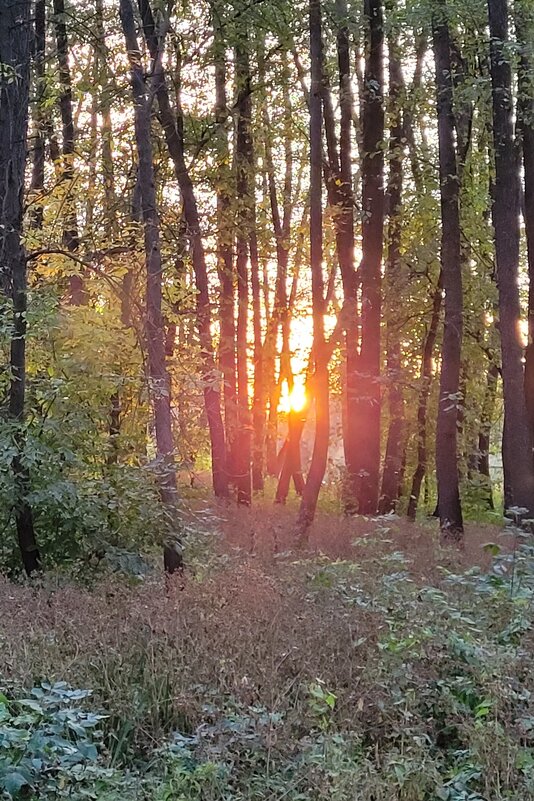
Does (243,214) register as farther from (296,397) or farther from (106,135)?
(296,397)

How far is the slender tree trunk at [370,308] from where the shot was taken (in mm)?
14898

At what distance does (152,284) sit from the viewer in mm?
8812

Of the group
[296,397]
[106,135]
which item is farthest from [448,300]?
[296,397]

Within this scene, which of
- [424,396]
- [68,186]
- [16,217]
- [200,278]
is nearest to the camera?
[16,217]

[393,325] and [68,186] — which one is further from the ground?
[68,186]

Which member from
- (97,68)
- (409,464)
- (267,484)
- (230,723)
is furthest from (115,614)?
(267,484)

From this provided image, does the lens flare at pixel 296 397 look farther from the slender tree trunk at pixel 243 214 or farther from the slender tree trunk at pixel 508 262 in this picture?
the slender tree trunk at pixel 508 262

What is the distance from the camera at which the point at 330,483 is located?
926 inches

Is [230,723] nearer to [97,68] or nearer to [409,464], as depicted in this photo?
[97,68]

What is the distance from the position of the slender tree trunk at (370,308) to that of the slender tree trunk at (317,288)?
3.16 m

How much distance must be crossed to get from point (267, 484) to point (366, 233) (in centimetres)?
1501

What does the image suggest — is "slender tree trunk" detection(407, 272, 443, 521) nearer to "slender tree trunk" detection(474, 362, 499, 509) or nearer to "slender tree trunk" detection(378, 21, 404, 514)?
"slender tree trunk" detection(378, 21, 404, 514)

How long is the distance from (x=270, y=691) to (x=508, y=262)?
9140 millimetres

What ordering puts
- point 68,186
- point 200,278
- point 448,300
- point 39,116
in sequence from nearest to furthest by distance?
point 68,186 → point 448,300 → point 39,116 → point 200,278
